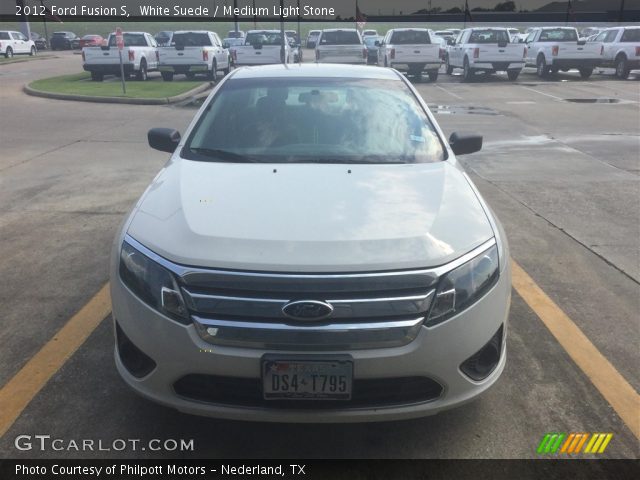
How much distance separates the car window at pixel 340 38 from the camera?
22953mm

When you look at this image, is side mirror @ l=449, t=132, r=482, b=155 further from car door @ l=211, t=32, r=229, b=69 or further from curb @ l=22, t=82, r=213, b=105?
car door @ l=211, t=32, r=229, b=69

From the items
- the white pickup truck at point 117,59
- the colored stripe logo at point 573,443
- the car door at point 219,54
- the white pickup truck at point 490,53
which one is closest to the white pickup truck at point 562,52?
the white pickup truck at point 490,53

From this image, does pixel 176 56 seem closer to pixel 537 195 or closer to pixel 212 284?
pixel 537 195

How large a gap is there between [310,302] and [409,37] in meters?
22.5

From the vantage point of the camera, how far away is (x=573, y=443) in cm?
287

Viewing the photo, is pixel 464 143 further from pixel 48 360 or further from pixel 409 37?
pixel 409 37

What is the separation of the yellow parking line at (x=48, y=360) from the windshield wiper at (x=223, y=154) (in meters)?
1.30

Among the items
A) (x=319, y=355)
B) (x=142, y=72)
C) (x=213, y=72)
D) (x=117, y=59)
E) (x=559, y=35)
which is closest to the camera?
(x=319, y=355)

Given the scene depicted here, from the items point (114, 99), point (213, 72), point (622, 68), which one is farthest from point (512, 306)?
point (622, 68)

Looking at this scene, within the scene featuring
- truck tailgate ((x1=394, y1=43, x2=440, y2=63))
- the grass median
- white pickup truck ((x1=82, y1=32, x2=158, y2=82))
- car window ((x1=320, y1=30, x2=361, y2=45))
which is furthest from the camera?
car window ((x1=320, y1=30, x2=361, y2=45))

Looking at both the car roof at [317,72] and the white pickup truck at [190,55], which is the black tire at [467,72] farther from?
the car roof at [317,72]

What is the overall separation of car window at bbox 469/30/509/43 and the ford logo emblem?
22652mm

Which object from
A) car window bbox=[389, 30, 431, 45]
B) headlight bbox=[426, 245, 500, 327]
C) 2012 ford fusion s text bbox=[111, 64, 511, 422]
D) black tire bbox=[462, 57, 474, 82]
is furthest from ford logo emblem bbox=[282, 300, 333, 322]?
black tire bbox=[462, 57, 474, 82]

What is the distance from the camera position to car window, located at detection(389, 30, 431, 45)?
908 inches
